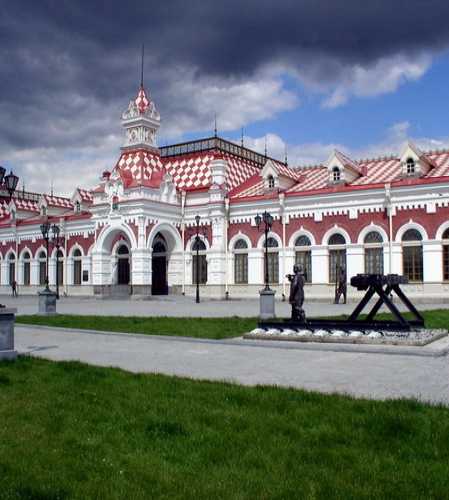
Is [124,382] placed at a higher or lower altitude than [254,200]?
lower

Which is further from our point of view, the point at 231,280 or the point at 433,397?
the point at 231,280

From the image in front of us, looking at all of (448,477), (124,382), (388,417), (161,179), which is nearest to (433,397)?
(388,417)

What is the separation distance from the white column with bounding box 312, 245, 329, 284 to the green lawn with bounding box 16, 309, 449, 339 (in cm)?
1176

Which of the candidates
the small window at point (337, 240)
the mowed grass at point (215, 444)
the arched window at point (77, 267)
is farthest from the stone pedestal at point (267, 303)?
the arched window at point (77, 267)

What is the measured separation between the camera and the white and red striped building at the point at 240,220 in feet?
93.1

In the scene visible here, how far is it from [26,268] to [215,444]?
1694 inches

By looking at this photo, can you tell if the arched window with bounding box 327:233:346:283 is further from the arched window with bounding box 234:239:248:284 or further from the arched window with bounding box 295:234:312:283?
the arched window with bounding box 234:239:248:284

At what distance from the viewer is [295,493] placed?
3787 millimetres

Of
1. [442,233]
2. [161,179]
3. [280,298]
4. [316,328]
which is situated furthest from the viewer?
[161,179]

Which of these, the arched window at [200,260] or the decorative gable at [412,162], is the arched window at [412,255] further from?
the arched window at [200,260]

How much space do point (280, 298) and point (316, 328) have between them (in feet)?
63.6

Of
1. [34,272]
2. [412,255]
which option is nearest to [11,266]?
[34,272]

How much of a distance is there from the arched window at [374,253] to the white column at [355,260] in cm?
25

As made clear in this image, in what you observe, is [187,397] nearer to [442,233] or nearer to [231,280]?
[442,233]
